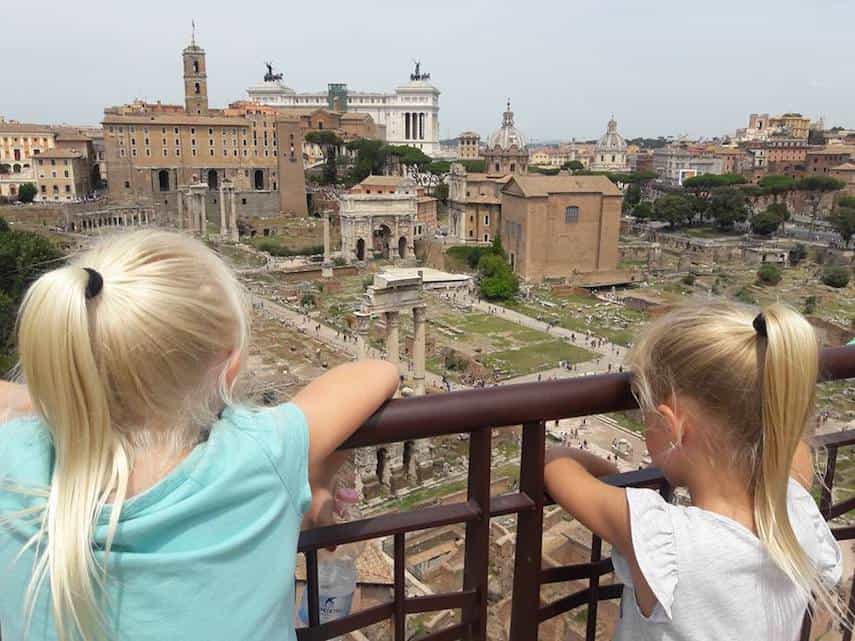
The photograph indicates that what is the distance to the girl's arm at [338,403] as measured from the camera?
1283 mm

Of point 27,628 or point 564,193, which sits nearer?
point 27,628

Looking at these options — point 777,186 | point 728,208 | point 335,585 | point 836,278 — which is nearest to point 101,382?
point 335,585

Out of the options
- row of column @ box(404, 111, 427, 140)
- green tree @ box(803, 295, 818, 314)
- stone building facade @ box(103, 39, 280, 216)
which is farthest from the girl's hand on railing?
row of column @ box(404, 111, 427, 140)

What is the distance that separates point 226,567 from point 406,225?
3105 cm

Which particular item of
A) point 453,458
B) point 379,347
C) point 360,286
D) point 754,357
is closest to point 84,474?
point 754,357

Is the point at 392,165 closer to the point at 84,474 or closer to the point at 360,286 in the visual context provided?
the point at 360,286

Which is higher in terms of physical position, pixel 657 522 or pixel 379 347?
pixel 657 522

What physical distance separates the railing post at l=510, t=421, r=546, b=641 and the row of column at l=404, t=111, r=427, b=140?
69584 millimetres

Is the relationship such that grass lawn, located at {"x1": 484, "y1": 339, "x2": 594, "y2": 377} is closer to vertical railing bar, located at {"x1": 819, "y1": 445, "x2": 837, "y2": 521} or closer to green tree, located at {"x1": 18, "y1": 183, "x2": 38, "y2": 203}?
vertical railing bar, located at {"x1": 819, "y1": 445, "x2": 837, "y2": 521}

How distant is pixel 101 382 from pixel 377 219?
30476mm

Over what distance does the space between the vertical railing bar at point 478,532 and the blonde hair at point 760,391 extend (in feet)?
1.32

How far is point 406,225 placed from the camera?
105 ft

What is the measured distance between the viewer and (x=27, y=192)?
117ft

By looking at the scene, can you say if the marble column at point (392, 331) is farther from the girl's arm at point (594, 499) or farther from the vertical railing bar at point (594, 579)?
the girl's arm at point (594, 499)
